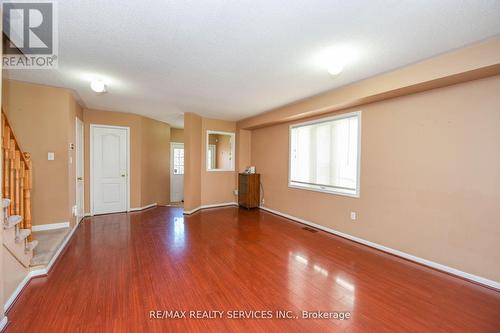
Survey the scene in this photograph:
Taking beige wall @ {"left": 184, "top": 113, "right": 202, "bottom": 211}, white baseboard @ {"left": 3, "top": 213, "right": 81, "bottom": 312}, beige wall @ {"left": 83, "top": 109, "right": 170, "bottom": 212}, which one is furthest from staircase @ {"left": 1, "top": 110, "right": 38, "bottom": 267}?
beige wall @ {"left": 184, "top": 113, "right": 202, "bottom": 211}

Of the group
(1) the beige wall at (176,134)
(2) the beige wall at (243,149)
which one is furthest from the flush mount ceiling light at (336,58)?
(1) the beige wall at (176,134)

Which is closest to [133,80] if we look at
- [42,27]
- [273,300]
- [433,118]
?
[42,27]

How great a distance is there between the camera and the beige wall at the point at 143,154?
485cm

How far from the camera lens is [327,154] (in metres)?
4.17

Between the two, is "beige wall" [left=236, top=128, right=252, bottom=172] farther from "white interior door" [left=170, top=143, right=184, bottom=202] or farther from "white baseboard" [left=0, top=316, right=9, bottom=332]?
"white baseboard" [left=0, top=316, right=9, bottom=332]

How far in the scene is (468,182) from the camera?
95.7 inches

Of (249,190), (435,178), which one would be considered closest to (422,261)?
(435,178)

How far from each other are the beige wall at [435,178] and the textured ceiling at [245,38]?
28.1 inches

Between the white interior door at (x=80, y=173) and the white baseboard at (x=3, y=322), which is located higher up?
the white interior door at (x=80, y=173)

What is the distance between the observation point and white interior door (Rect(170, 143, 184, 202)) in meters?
7.51

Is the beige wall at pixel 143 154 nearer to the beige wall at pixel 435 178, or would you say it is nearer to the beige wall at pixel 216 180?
the beige wall at pixel 216 180

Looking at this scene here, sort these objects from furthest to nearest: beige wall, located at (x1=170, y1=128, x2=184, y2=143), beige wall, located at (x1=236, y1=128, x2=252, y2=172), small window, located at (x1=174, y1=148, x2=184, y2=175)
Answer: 1. small window, located at (x1=174, y1=148, x2=184, y2=175)
2. beige wall, located at (x1=170, y1=128, x2=184, y2=143)
3. beige wall, located at (x1=236, y1=128, x2=252, y2=172)

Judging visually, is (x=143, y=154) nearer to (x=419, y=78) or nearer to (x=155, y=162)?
(x=155, y=162)

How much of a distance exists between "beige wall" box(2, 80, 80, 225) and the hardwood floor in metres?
0.63
